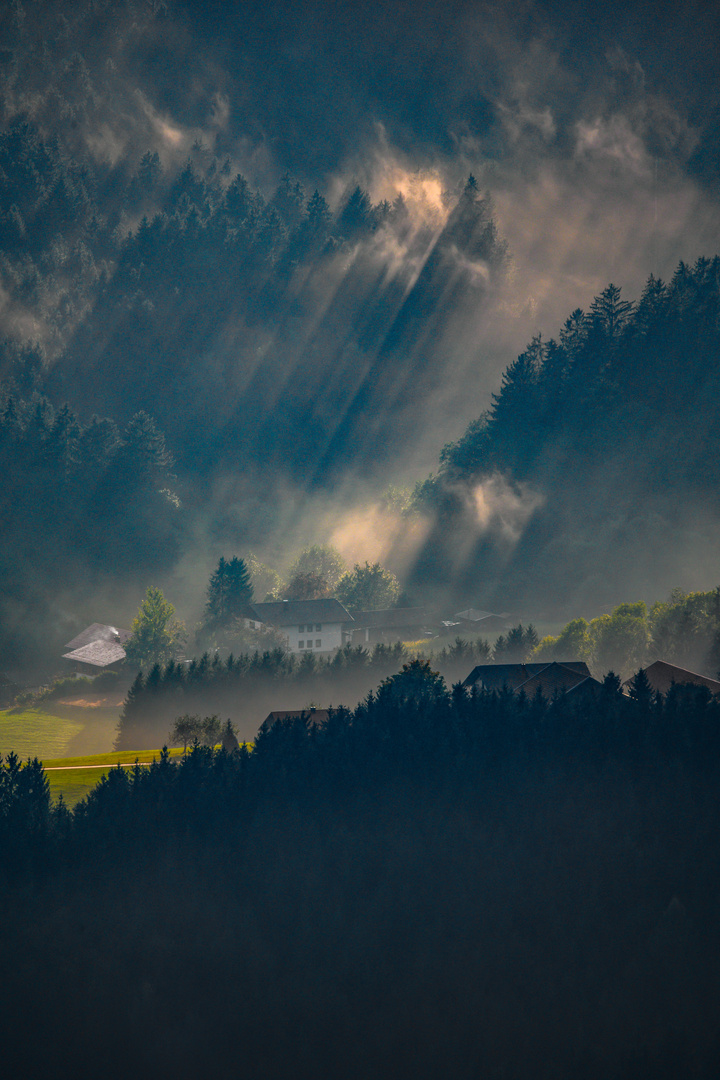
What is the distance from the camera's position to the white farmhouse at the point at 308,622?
8106 cm

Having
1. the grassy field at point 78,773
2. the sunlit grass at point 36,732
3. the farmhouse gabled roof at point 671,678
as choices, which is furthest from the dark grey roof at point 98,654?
the farmhouse gabled roof at point 671,678

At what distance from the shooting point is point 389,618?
93.2m

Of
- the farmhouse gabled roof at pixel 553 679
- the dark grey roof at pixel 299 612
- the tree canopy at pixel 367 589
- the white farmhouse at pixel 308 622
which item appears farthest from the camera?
the tree canopy at pixel 367 589

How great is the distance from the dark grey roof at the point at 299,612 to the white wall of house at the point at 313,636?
570mm

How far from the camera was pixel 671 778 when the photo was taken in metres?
22.3

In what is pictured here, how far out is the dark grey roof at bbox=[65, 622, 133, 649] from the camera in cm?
8656

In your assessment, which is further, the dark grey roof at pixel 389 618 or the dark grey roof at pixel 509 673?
the dark grey roof at pixel 389 618

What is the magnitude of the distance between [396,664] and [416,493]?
252ft

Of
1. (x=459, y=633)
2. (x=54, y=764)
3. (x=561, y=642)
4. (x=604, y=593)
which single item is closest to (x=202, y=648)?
(x=459, y=633)

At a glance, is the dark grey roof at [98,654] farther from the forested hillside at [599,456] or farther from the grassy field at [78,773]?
the forested hillside at [599,456]

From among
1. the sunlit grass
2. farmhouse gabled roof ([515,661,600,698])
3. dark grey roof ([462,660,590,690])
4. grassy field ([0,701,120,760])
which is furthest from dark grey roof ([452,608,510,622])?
farmhouse gabled roof ([515,661,600,698])

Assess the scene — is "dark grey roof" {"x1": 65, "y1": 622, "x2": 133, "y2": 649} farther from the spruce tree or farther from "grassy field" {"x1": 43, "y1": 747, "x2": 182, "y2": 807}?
"grassy field" {"x1": 43, "y1": 747, "x2": 182, "y2": 807}

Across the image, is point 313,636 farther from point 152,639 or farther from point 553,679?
point 553,679

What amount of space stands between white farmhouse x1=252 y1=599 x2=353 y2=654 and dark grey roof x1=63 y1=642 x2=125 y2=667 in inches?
645
